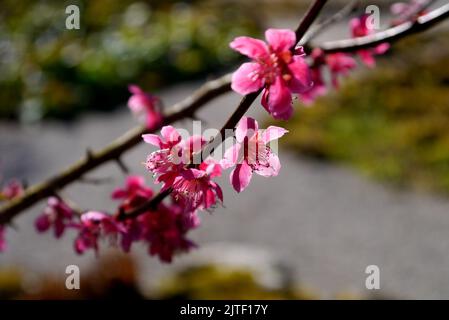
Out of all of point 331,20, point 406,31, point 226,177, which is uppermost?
point 226,177

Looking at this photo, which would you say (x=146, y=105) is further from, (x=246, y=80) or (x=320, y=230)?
(x=320, y=230)

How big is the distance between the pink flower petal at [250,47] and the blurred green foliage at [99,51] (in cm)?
847

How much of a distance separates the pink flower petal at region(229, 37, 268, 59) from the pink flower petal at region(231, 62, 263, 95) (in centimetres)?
5

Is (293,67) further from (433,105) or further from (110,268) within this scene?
(433,105)

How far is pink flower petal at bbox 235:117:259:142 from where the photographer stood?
1.12 meters

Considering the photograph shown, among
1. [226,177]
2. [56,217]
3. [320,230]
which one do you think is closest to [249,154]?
[56,217]

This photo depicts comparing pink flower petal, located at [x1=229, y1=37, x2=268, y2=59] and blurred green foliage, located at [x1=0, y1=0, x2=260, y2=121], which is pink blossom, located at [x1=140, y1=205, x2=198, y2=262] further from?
blurred green foliage, located at [x1=0, y1=0, x2=260, y2=121]

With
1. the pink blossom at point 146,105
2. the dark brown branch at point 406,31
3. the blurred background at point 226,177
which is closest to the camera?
the dark brown branch at point 406,31

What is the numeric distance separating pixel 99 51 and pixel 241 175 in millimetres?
10101

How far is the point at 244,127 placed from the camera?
113 centimetres

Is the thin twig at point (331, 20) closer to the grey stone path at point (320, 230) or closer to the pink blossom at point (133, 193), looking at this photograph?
the pink blossom at point (133, 193)

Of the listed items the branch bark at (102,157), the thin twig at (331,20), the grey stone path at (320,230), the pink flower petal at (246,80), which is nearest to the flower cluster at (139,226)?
the branch bark at (102,157)

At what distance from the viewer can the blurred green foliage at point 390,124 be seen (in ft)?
21.9
